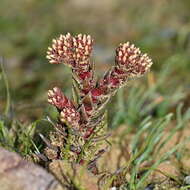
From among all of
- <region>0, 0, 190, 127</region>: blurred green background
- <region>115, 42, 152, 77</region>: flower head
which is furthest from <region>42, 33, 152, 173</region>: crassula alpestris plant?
<region>0, 0, 190, 127</region>: blurred green background

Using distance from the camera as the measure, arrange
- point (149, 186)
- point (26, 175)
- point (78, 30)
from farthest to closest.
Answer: point (78, 30), point (149, 186), point (26, 175)

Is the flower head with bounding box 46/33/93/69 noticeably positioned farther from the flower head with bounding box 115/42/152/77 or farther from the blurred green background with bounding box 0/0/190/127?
the blurred green background with bounding box 0/0/190/127

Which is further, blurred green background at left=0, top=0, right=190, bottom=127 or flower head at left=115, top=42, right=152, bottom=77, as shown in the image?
blurred green background at left=0, top=0, right=190, bottom=127

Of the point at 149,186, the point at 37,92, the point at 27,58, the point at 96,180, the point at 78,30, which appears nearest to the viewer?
the point at 96,180

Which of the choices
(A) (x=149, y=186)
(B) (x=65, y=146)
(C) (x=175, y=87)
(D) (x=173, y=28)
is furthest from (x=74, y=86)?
(D) (x=173, y=28)

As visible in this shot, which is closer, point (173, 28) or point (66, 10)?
point (173, 28)

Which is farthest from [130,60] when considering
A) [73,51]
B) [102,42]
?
[102,42]

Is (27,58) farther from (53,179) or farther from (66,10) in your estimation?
(53,179)

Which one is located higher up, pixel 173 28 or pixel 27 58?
pixel 173 28

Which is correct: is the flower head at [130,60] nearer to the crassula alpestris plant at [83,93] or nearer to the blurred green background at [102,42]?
the crassula alpestris plant at [83,93]
